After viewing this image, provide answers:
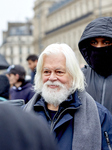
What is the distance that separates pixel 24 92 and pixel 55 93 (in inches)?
133

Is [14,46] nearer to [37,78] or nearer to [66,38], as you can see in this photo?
[66,38]

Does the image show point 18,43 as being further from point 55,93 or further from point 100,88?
point 55,93

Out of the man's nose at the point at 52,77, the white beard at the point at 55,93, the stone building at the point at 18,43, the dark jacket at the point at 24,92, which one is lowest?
Result: the stone building at the point at 18,43

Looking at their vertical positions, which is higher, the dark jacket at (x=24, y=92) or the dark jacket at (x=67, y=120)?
the dark jacket at (x=67, y=120)

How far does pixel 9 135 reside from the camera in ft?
3.05

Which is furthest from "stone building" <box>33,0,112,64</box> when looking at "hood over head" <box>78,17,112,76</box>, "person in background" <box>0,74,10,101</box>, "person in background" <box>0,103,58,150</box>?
"person in background" <box>0,103,58,150</box>

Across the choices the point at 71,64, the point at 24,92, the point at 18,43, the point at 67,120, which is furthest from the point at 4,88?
the point at 18,43

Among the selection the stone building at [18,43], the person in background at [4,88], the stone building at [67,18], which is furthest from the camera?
the stone building at [18,43]

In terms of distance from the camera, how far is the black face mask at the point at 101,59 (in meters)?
3.53

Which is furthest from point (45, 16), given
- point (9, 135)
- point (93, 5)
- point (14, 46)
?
point (9, 135)

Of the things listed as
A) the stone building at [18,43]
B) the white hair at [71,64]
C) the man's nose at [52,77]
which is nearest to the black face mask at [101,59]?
the white hair at [71,64]

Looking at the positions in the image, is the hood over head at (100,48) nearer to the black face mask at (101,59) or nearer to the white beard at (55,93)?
the black face mask at (101,59)

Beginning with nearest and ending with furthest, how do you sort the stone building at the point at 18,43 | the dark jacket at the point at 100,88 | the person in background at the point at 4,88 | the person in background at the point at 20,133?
the person in background at the point at 20,133 → the dark jacket at the point at 100,88 → the person in background at the point at 4,88 → the stone building at the point at 18,43

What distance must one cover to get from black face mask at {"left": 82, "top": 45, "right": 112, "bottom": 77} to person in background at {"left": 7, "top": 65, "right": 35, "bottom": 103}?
271 centimetres
